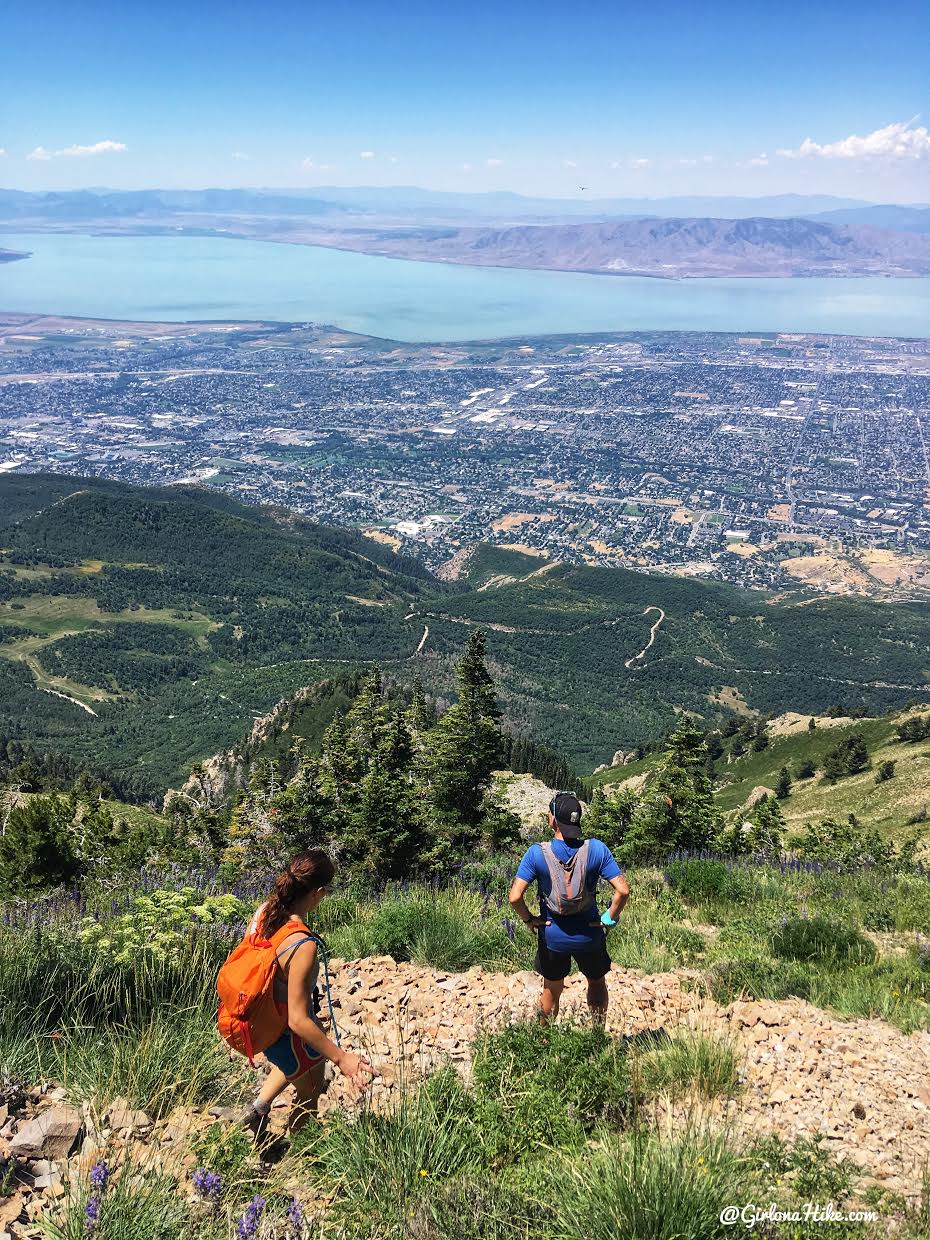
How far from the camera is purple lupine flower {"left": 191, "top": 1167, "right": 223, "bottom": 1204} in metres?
2.59

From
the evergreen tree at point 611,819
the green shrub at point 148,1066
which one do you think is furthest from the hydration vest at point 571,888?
the evergreen tree at point 611,819

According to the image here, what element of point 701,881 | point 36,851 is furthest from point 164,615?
point 701,881

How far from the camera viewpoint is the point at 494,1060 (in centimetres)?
350

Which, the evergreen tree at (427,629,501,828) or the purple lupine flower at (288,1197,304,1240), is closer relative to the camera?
the purple lupine flower at (288,1197,304,1240)

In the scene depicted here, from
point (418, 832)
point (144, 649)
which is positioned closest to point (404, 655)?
Result: point (144, 649)

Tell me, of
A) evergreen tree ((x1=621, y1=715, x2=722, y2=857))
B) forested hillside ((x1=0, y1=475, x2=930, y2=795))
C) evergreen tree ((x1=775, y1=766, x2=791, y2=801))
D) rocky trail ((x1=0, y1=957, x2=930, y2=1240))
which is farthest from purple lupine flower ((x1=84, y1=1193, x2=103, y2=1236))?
forested hillside ((x1=0, y1=475, x2=930, y2=795))

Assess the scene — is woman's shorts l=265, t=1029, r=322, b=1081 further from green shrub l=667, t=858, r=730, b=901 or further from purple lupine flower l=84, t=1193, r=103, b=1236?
green shrub l=667, t=858, r=730, b=901

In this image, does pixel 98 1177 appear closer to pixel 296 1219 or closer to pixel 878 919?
pixel 296 1219

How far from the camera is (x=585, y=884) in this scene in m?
4.25

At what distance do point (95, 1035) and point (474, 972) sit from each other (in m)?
2.34

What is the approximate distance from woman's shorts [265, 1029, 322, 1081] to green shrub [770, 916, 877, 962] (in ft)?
11.6

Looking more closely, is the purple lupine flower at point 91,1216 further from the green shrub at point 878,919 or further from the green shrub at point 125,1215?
the green shrub at point 878,919

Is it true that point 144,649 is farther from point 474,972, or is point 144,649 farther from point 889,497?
point 889,497

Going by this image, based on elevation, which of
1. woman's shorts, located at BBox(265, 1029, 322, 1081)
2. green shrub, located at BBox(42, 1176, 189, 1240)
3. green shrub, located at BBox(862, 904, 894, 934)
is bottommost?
green shrub, located at BBox(862, 904, 894, 934)
